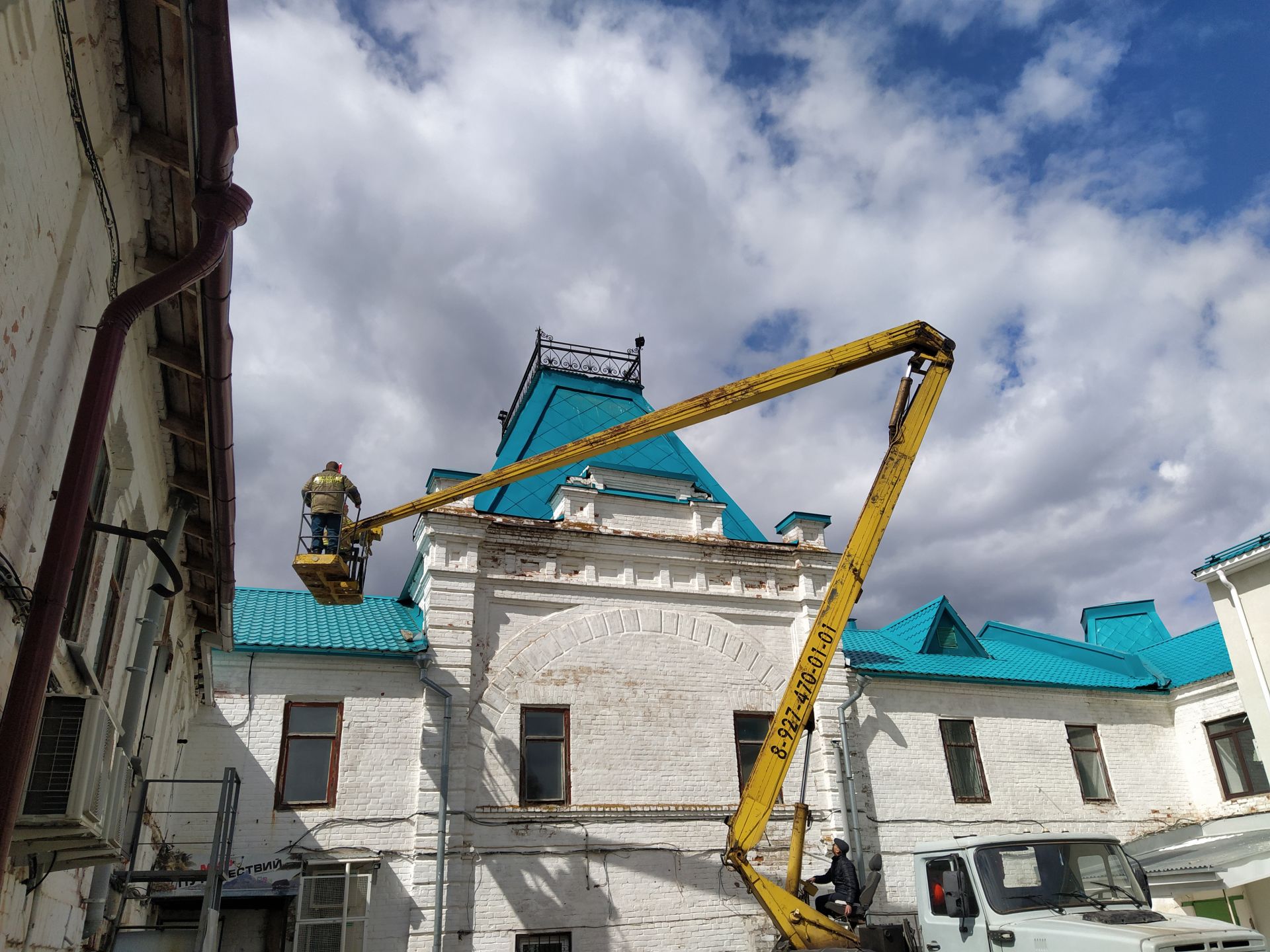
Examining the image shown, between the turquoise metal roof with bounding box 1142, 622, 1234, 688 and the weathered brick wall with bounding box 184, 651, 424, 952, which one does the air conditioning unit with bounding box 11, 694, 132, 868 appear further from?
the turquoise metal roof with bounding box 1142, 622, 1234, 688

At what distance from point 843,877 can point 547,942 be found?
5.06 metres

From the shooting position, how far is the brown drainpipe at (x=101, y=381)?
3734mm

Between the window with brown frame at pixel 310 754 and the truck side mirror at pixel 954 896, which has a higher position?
the window with brown frame at pixel 310 754

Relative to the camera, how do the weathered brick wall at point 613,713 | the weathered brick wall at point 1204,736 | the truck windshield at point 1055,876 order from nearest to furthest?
the truck windshield at point 1055,876, the weathered brick wall at point 613,713, the weathered brick wall at point 1204,736

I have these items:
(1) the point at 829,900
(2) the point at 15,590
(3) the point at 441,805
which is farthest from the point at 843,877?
(2) the point at 15,590

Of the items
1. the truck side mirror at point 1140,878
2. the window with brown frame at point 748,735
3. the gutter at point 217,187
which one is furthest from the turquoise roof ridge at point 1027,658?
the gutter at point 217,187

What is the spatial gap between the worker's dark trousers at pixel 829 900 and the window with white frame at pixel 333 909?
6145 mm

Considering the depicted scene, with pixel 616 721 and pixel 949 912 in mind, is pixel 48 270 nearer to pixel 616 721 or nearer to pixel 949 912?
pixel 949 912

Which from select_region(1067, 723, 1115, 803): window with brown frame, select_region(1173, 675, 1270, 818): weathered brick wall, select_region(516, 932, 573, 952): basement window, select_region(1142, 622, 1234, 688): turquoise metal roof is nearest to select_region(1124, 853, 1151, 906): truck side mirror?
select_region(516, 932, 573, 952): basement window

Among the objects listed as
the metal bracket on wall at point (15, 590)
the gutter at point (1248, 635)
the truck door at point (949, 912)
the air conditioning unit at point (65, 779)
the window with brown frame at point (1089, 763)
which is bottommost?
the truck door at point (949, 912)

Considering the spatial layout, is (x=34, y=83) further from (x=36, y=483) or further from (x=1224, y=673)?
(x=1224, y=673)

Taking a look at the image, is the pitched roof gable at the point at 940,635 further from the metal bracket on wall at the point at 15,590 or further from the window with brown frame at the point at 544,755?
the metal bracket on wall at the point at 15,590

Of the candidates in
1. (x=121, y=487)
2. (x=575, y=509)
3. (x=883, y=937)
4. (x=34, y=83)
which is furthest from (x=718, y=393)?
(x=34, y=83)

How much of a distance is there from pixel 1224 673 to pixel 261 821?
17.2m
